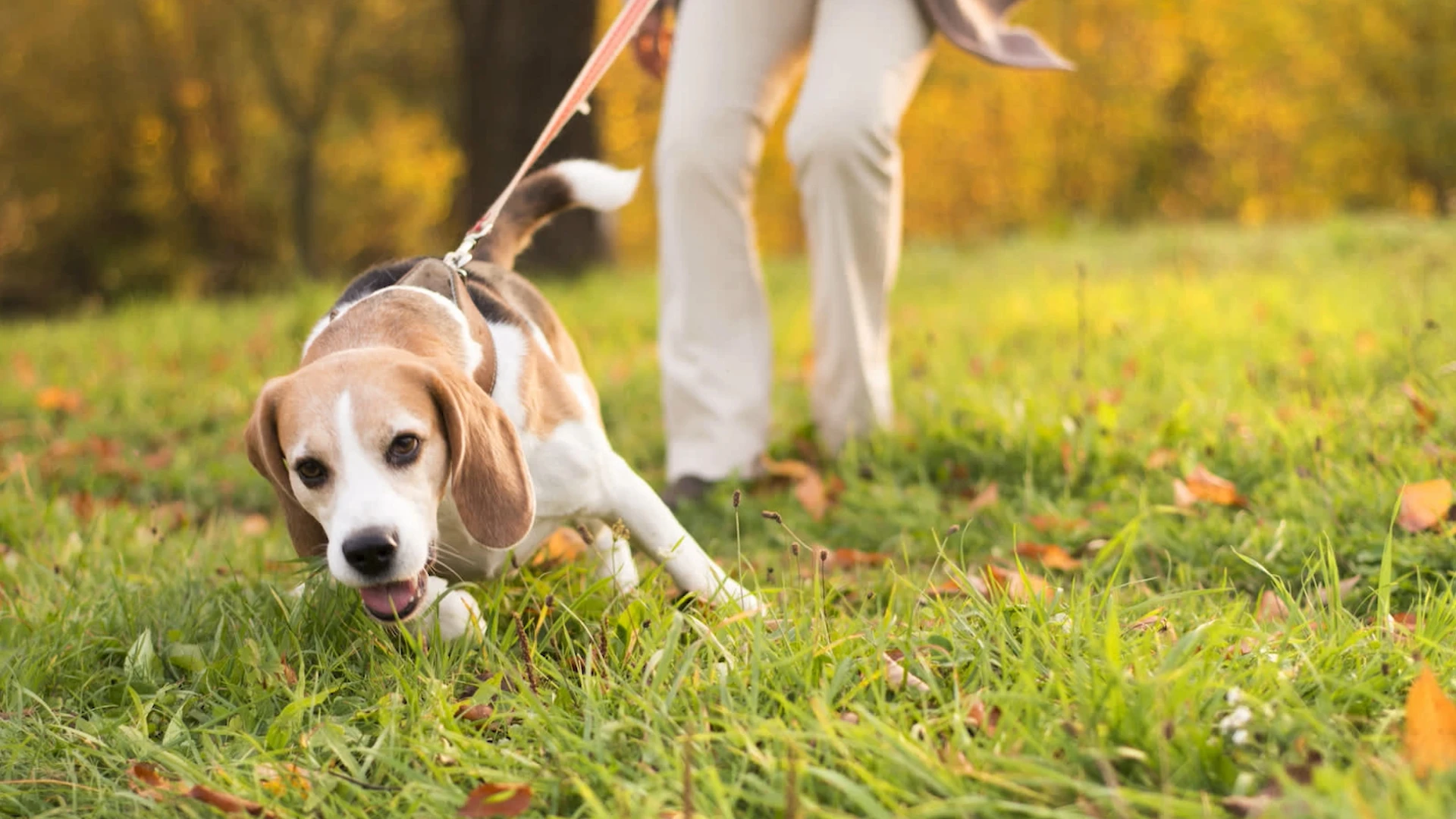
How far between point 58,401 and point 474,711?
4.33 metres

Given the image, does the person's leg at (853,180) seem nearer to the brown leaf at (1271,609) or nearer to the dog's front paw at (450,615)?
the brown leaf at (1271,609)

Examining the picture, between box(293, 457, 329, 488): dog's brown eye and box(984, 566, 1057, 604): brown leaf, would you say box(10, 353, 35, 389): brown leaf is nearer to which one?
box(293, 457, 329, 488): dog's brown eye

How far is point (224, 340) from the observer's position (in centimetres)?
718

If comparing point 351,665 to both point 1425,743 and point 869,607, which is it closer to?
point 869,607

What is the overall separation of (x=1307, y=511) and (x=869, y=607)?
3.53ft

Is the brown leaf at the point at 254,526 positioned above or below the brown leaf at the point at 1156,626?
below

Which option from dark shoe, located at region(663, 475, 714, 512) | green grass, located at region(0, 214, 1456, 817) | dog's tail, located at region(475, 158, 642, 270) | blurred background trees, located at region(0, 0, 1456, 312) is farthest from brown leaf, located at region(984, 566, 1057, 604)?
blurred background trees, located at region(0, 0, 1456, 312)

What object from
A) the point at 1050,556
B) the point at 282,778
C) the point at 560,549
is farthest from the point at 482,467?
the point at 1050,556

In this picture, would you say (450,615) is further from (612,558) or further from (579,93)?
(579,93)

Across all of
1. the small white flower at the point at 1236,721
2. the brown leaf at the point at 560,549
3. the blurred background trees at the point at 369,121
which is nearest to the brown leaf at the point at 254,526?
the brown leaf at the point at 560,549

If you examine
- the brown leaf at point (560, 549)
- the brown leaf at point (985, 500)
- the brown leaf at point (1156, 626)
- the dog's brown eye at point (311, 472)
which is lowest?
the brown leaf at point (985, 500)

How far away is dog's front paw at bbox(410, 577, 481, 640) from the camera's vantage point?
2418mm

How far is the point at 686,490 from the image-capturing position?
391 centimetres

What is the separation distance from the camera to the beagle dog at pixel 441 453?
2.22 m
